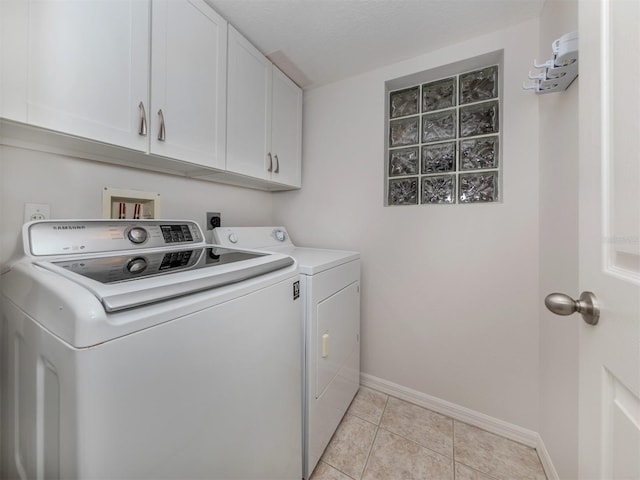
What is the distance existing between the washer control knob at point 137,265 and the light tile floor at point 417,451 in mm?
1271

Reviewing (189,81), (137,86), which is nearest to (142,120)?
(137,86)

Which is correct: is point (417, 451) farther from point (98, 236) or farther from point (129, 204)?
point (129, 204)

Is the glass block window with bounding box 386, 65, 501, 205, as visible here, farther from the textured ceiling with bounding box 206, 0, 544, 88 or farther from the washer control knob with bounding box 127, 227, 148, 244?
the washer control knob with bounding box 127, 227, 148, 244

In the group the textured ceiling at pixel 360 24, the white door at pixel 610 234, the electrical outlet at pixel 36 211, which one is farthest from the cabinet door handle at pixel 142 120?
the white door at pixel 610 234

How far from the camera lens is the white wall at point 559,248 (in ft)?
3.21

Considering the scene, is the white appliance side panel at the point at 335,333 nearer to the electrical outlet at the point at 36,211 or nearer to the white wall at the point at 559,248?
the white wall at the point at 559,248

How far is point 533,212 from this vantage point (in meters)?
1.33

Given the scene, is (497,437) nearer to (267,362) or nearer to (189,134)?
(267,362)

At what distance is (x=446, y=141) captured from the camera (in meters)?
1.62

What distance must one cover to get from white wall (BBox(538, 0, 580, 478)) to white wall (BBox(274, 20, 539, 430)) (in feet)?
0.27

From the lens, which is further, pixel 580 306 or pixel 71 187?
pixel 71 187

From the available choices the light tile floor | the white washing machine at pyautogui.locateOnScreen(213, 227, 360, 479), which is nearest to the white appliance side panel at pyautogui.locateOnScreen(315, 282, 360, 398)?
the white washing machine at pyautogui.locateOnScreen(213, 227, 360, 479)

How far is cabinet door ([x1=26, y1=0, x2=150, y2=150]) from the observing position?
0.77m

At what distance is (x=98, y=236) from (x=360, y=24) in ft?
5.56
